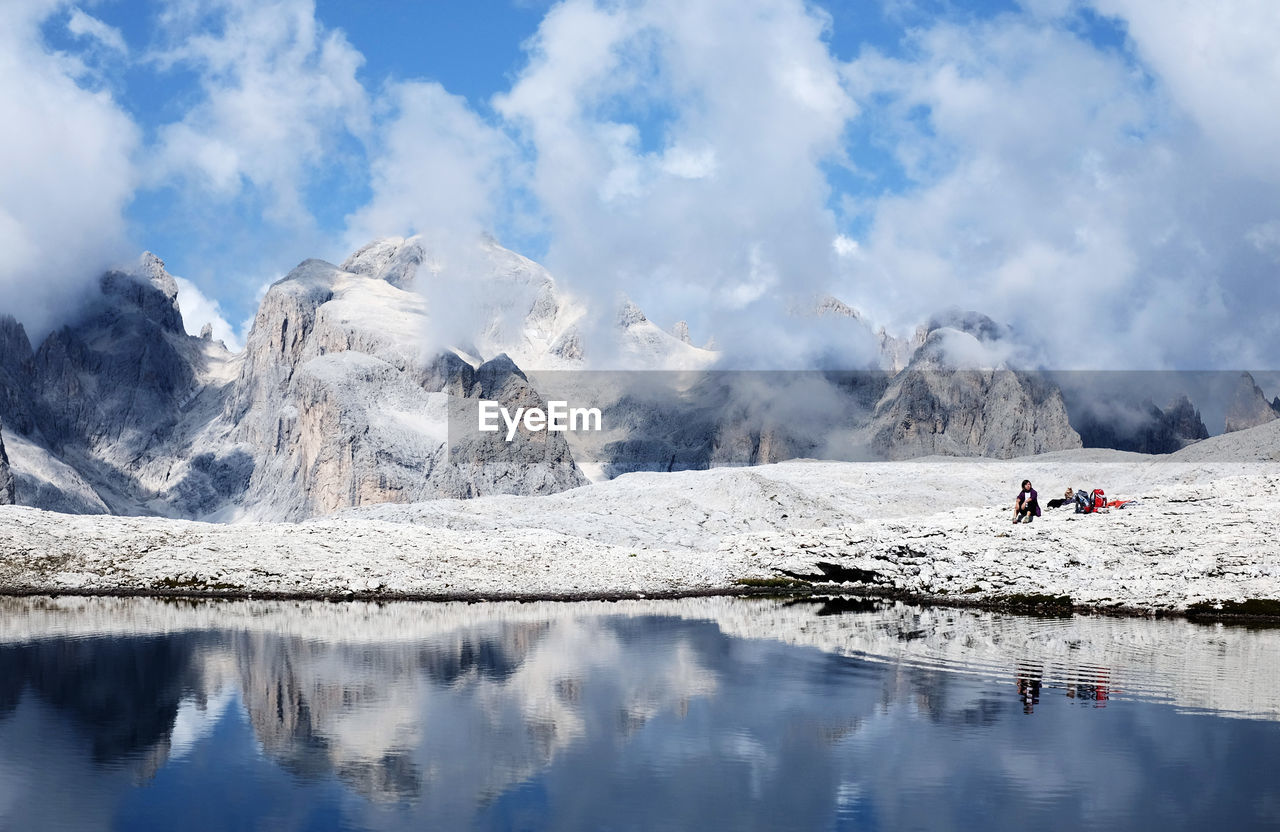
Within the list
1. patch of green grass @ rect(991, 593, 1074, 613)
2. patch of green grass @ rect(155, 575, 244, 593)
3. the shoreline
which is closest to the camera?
patch of green grass @ rect(991, 593, 1074, 613)

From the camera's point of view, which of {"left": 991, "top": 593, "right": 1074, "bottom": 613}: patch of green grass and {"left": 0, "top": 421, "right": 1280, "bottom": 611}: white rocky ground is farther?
{"left": 0, "top": 421, "right": 1280, "bottom": 611}: white rocky ground

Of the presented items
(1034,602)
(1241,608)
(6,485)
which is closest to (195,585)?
(1034,602)

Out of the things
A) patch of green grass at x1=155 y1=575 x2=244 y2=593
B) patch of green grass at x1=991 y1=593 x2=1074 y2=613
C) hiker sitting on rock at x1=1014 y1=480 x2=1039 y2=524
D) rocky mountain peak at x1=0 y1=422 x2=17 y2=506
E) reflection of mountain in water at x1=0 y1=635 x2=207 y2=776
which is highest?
rocky mountain peak at x1=0 y1=422 x2=17 y2=506

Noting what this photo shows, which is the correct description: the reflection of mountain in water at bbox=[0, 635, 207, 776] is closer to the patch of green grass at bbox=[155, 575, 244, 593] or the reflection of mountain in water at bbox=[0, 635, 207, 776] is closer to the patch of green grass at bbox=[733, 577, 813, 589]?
the patch of green grass at bbox=[155, 575, 244, 593]

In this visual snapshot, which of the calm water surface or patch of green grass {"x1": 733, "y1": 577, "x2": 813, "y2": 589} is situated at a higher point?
patch of green grass {"x1": 733, "y1": 577, "x2": 813, "y2": 589}

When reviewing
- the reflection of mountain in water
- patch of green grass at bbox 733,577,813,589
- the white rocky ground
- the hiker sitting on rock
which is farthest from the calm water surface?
patch of green grass at bbox 733,577,813,589

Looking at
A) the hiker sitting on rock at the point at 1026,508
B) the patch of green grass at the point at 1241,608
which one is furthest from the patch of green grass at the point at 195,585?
the patch of green grass at the point at 1241,608

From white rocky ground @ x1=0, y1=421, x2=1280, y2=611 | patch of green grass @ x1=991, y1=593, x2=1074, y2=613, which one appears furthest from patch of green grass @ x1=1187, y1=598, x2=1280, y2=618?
patch of green grass @ x1=991, y1=593, x2=1074, y2=613

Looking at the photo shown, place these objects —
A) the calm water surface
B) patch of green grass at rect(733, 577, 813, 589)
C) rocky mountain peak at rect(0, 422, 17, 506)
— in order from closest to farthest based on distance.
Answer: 1. the calm water surface
2. patch of green grass at rect(733, 577, 813, 589)
3. rocky mountain peak at rect(0, 422, 17, 506)
